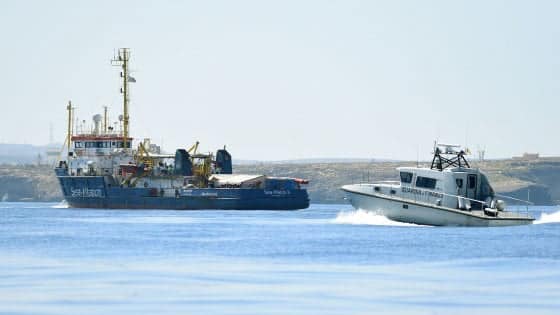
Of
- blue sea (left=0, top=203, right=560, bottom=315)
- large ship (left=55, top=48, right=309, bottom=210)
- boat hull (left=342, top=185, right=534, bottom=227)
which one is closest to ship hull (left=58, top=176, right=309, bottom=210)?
large ship (left=55, top=48, right=309, bottom=210)

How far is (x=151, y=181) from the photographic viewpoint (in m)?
147

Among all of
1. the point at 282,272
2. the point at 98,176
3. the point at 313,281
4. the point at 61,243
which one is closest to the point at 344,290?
the point at 313,281

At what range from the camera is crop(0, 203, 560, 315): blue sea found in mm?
42281

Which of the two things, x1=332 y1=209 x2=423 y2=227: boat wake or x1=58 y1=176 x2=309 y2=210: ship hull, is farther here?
x1=58 y1=176 x2=309 y2=210: ship hull

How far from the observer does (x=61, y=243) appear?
7175 centimetres

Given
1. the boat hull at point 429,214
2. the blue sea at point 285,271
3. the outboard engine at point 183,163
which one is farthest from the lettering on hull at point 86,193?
the boat hull at point 429,214

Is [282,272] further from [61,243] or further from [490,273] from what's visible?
[61,243]

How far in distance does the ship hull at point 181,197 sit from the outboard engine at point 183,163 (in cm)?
278

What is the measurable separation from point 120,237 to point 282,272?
2729cm

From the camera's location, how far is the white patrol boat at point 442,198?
3206 inches

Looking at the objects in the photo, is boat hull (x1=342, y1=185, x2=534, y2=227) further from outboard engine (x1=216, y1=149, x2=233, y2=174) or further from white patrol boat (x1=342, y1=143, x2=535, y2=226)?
outboard engine (x1=216, y1=149, x2=233, y2=174)

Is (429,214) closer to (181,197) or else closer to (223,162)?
(181,197)

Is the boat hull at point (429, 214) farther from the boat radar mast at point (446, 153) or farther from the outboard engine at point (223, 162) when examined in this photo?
the outboard engine at point (223, 162)

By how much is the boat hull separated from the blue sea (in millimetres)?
763
